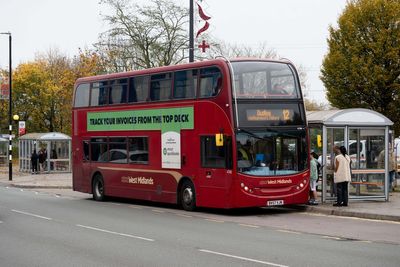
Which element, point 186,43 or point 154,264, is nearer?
point 154,264

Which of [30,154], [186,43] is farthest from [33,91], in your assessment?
[186,43]

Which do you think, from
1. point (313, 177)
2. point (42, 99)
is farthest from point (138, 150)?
point (42, 99)

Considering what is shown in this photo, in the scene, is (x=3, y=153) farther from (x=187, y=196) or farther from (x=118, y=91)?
(x=187, y=196)

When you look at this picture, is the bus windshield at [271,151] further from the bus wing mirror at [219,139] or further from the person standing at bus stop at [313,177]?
the person standing at bus stop at [313,177]

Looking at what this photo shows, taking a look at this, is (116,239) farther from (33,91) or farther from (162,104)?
(33,91)

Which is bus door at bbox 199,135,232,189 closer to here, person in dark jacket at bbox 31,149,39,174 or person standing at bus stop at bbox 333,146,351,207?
person standing at bus stop at bbox 333,146,351,207

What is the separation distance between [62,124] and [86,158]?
38317mm

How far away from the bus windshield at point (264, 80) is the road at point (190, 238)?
130 inches

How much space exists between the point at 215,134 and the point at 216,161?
737mm

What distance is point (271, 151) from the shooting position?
1825cm

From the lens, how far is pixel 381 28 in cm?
3091

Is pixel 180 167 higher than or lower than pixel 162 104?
lower

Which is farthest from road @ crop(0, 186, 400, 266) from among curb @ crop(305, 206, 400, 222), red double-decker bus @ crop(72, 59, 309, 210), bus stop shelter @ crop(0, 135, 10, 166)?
bus stop shelter @ crop(0, 135, 10, 166)

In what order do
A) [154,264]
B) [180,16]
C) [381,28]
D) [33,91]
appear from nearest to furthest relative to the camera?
[154,264]
[381,28]
[180,16]
[33,91]
